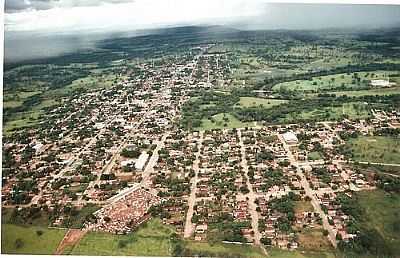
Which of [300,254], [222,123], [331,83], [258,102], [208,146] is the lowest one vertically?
[300,254]

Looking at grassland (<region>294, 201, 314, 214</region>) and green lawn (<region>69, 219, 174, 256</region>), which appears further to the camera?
grassland (<region>294, 201, 314, 214</region>)

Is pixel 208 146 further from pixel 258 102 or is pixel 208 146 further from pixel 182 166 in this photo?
pixel 258 102

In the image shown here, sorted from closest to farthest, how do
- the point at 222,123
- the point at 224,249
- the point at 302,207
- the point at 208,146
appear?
the point at 224,249, the point at 302,207, the point at 208,146, the point at 222,123

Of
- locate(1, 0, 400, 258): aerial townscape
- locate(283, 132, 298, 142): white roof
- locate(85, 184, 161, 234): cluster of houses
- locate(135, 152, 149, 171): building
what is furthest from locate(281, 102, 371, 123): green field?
locate(85, 184, 161, 234): cluster of houses

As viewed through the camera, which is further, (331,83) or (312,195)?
(331,83)

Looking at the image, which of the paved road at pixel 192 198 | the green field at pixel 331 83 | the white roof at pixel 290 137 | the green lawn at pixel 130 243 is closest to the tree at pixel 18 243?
the green lawn at pixel 130 243

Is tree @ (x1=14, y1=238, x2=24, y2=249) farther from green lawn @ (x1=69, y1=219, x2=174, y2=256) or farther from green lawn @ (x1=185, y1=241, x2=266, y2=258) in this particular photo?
green lawn @ (x1=185, y1=241, x2=266, y2=258)

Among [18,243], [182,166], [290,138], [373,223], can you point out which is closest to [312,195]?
[373,223]
